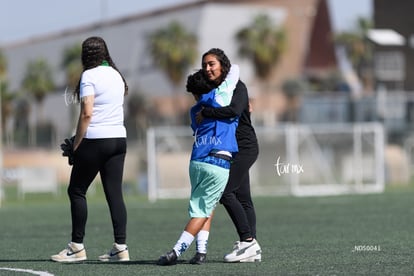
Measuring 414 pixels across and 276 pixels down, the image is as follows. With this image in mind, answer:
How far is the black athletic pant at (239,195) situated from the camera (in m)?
11.6

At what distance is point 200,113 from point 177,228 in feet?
22.9

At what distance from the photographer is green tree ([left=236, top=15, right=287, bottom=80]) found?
9069 cm

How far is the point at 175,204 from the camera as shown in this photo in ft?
90.1

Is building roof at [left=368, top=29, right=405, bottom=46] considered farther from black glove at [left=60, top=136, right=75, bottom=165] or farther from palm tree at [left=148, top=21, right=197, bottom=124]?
palm tree at [left=148, top=21, right=197, bottom=124]

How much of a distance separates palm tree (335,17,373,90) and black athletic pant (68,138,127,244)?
92.0m

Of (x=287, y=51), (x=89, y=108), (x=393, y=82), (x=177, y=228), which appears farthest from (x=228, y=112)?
(x=287, y=51)

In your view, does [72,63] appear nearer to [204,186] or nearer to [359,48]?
[359,48]

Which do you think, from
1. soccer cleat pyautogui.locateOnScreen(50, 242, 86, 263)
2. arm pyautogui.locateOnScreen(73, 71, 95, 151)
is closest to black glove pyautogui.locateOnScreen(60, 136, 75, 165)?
arm pyautogui.locateOnScreen(73, 71, 95, 151)

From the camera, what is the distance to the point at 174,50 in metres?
90.2

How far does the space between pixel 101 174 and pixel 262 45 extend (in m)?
80.0

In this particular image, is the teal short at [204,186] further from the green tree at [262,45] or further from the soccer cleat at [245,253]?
the green tree at [262,45]

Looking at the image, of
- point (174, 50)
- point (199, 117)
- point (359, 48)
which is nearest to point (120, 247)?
point (199, 117)

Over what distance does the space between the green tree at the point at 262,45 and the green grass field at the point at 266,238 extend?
6467 centimetres

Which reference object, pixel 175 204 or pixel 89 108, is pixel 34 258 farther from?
pixel 175 204
